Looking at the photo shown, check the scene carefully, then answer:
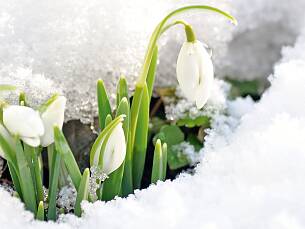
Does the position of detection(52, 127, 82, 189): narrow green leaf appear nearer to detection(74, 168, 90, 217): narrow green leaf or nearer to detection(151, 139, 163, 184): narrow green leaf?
detection(74, 168, 90, 217): narrow green leaf

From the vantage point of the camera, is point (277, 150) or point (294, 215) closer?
point (294, 215)

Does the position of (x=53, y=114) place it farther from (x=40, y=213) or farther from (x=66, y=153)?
(x=40, y=213)

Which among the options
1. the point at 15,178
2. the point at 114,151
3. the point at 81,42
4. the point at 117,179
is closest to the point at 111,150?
the point at 114,151

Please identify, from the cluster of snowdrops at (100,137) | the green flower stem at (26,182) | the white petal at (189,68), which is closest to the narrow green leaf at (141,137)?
the cluster of snowdrops at (100,137)

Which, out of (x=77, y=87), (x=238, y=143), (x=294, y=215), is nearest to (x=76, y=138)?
(x=77, y=87)

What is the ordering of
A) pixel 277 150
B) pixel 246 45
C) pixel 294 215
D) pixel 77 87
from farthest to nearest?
pixel 246 45, pixel 77 87, pixel 277 150, pixel 294 215

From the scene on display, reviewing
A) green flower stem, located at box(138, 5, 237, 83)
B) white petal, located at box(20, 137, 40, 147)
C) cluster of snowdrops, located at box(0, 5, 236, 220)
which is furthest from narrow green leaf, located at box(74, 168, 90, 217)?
green flower stem, located at box(138, 5, 237, 83)

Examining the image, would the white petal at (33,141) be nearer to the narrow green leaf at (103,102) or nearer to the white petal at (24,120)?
the white petal at (24,120)

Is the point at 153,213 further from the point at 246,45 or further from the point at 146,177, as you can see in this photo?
the point at 246,45
